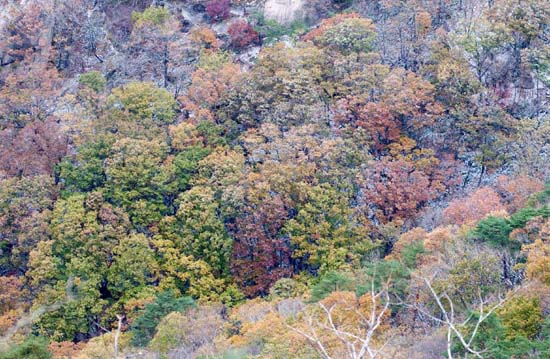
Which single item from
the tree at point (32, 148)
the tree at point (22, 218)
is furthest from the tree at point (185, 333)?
the tree at point (32, 148)

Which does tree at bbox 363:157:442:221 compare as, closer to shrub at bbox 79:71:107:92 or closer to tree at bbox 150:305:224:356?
tree at bbox 150:305:224:356

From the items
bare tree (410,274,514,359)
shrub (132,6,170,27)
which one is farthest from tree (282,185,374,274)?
shrub (132,6,170,27)

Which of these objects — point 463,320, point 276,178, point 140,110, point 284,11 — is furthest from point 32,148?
point 463,320

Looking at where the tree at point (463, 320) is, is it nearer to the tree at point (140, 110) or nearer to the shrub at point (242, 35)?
the tree at point (140, 110)

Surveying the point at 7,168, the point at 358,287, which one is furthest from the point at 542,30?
the point at 7,168

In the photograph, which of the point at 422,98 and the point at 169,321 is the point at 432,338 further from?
the point at 422,98

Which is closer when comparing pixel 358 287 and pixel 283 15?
pixel 358 287
